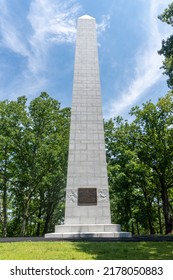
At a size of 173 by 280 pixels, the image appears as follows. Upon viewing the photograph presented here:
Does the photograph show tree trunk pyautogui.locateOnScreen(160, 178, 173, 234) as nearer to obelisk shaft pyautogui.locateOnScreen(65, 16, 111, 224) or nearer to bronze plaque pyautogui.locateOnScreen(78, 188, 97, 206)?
obelisk shaft pyautogui.locateOnScreen(65, 16, 111, 224)

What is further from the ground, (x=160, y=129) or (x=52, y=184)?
(x=160, y=129)

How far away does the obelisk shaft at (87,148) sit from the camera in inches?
557

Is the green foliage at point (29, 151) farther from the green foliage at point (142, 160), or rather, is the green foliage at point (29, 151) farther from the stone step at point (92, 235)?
the stone step at point (92, 235)

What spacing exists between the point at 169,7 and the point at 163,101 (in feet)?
44.3

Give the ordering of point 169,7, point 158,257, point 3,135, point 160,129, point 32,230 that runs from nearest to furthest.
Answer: point 158,257 < point 169,7 < point 3,135 < point 160,129 < point 32,230

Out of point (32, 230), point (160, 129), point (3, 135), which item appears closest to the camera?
point (3, 135)

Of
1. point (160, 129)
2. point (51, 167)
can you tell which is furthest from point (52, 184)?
point (160, 129)

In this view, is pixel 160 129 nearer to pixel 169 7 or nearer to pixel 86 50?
pixel 86 50

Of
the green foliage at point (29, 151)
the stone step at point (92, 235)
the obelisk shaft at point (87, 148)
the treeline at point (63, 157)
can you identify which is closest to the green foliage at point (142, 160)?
the treeline at point (63, 157)

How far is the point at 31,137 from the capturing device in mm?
24266

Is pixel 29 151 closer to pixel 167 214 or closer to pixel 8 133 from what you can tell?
pixel 8 133

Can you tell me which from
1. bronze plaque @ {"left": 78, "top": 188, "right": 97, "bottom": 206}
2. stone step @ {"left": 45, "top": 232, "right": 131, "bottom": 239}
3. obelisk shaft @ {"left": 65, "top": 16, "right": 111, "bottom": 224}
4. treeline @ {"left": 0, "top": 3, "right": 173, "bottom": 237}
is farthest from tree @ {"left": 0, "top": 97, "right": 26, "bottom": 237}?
stone step @ {"left": 45, "top": 232, "right": 131, "bottom": 239}

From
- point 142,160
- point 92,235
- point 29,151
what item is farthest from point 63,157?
point 92,235

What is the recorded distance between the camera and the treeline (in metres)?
24.3
